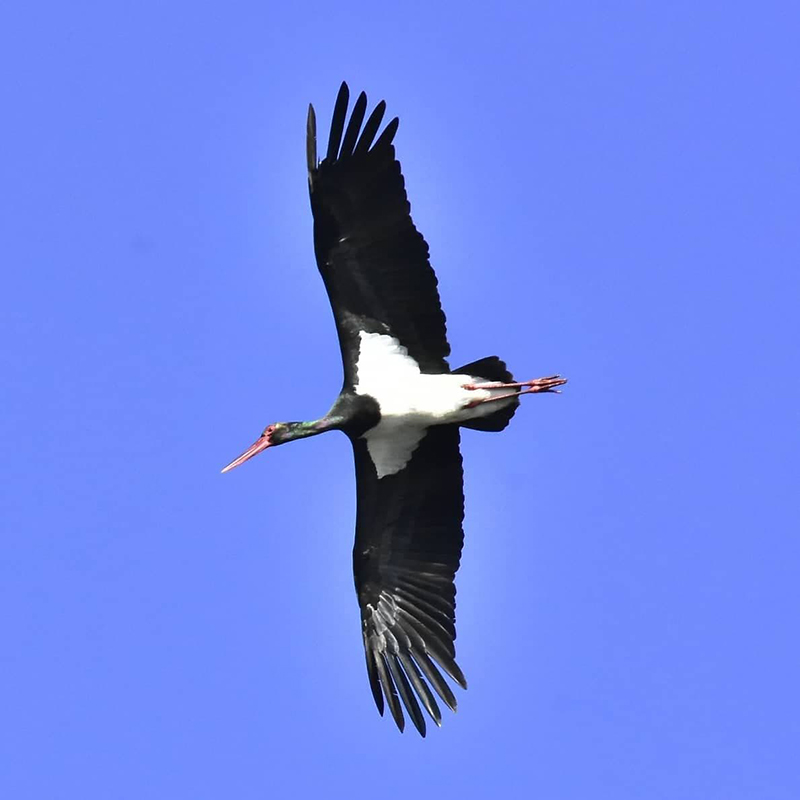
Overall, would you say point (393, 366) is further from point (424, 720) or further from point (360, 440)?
point (424, 720)

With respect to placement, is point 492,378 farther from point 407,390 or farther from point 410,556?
point 410,556

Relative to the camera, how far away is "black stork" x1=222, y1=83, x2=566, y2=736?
1574cm

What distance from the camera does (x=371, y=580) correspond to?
55.7 ft

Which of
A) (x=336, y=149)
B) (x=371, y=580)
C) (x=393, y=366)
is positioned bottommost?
(x=371, y=580)

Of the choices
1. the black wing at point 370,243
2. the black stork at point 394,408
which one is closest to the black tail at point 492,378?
the black stork at point 394,408

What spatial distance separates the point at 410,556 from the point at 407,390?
1.60 meters

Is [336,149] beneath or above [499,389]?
above

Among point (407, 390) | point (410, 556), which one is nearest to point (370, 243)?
point (407, 390)

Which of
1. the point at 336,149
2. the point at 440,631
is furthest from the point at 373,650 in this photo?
the point at 336,149

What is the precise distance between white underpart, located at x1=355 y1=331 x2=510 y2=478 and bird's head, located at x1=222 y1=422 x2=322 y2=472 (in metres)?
0.61

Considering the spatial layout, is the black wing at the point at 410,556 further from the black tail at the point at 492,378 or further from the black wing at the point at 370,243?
the black wing at the point at 370,243

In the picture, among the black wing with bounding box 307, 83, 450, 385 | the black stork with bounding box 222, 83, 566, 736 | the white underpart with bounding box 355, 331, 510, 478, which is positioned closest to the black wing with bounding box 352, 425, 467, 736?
the black stork with bounding box 222, 83, 566, 736

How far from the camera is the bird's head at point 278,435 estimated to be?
54.6 feet

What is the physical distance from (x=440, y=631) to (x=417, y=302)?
2.84 metres
